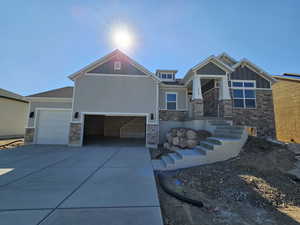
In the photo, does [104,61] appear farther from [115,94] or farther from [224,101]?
[224,101]

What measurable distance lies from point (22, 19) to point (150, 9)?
7.37 metres

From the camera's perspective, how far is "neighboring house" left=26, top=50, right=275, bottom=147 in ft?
29.2

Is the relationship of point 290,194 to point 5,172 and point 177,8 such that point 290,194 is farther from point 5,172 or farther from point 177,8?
point 177,8

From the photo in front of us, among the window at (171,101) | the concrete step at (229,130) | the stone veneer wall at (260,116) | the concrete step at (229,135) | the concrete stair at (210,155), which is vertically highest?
the window at (171,101)

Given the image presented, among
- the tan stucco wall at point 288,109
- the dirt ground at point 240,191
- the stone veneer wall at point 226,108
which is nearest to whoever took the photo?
the dirt ground at point 240,191

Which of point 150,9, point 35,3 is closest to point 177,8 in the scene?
point 150,9

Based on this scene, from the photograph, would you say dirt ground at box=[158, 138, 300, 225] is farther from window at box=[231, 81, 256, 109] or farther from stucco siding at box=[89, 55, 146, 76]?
stucco siding at box=[89, 55, 146, 76]

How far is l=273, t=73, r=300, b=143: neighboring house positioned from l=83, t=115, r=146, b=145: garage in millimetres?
13553

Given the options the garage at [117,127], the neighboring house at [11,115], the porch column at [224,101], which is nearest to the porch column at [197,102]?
the porch column at [224,101]

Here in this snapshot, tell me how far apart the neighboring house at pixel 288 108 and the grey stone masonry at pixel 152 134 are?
12.1m

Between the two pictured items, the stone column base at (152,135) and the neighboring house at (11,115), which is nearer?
the stone column base at (152,135)

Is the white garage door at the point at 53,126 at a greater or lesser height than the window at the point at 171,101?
lesser

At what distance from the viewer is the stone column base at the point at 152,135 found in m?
8.87

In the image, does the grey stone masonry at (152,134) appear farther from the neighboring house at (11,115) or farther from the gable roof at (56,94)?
the neighboring house at (11,115)
